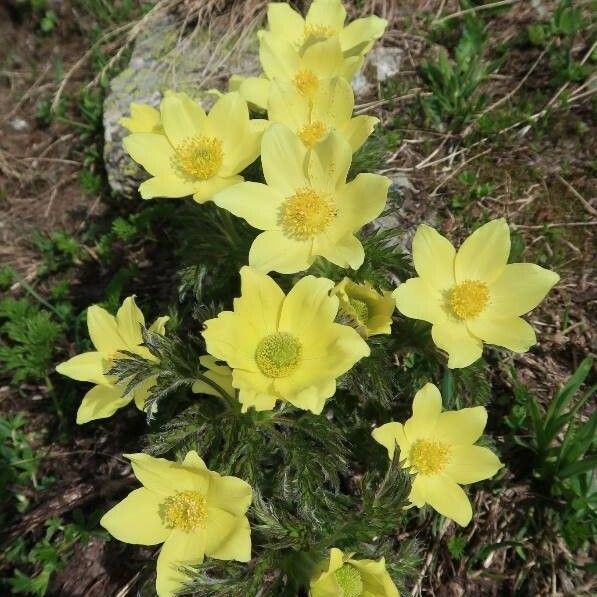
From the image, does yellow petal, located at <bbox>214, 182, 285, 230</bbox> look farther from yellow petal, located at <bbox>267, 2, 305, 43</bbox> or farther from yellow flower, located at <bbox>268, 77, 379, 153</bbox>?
yellow petal, located at <bbox>267, 2, 305, 43</bbox>

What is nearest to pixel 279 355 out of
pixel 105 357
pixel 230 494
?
pixel 230 494

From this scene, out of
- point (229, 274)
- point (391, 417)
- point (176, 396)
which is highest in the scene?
point (229, 274)

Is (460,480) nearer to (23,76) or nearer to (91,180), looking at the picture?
(91,180)

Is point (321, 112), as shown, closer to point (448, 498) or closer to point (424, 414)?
A: point (424, 414)

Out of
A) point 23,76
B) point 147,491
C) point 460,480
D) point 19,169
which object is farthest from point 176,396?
point 23,76

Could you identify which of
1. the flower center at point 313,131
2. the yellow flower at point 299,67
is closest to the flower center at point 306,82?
the yellow flower at point 299,67

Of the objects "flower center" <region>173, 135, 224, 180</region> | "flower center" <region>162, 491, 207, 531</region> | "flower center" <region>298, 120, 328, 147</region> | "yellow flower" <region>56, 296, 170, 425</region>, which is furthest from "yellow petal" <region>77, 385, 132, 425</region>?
"flower center" <region>298, 120, 328, 147</region>

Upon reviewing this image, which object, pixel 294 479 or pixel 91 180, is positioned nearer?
pixel 294 479
